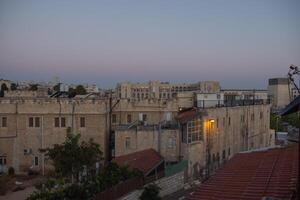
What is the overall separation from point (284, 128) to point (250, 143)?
23.4 m

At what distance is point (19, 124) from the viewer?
29.0 meters

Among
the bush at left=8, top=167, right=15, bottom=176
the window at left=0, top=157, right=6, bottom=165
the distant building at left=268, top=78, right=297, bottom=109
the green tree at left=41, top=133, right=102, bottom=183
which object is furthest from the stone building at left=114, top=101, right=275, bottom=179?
the distant building at left=268, top=78, right=297, bottom=109

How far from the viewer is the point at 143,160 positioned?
68.0 feet

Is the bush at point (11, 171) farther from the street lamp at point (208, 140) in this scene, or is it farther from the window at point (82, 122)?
the street lamp at point (208, 140)

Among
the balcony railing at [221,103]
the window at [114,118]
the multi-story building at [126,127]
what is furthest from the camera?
the window at [114,118]

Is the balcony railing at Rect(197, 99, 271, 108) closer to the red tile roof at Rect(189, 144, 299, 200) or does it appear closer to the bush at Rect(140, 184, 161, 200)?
the bush at Rect(140, 184, 161, 200)

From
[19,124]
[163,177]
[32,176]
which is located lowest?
[32,176]

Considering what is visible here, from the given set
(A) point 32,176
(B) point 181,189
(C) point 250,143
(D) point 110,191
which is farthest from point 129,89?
(D) point 110,191

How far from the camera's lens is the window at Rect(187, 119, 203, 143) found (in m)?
23.5

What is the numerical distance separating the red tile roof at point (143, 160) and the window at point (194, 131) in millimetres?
2307

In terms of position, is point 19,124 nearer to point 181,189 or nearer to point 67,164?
point 67,164

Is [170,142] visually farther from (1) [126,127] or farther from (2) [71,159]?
(2) [71,159]

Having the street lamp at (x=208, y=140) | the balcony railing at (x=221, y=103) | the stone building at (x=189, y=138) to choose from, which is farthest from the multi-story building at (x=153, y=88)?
the street lamp at (x=208, y=140)

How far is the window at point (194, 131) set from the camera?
2351 cm
